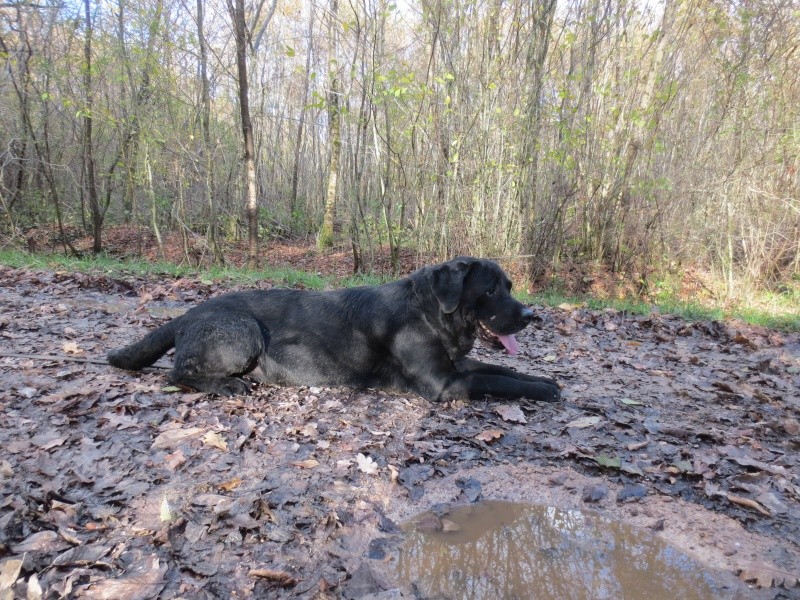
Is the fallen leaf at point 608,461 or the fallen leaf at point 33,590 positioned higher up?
the fallen leaf at point 608,461

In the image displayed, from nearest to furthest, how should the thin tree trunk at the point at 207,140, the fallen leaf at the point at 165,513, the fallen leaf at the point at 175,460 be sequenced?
the fallen leaf at the point at 165,513, the fallen leaf at the point at 175,460, the thin tree trunk at the point at 207,140

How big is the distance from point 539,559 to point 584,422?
68.5 inches

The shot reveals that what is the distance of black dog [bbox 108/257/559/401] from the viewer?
14.7 feet

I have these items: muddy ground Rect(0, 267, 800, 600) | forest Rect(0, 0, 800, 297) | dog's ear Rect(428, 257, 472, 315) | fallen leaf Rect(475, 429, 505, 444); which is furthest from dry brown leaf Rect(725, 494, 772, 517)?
forest Rect(0, 0, 800, 297)

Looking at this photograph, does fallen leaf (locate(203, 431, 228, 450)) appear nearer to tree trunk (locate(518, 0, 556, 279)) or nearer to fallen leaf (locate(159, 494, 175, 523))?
fallen leaf (locate(159, 494, 175, 523))

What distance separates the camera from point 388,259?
13.4m

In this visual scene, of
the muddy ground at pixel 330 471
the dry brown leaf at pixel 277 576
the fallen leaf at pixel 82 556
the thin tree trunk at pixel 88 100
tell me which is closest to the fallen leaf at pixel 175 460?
the muddy ground at pixel 330 471

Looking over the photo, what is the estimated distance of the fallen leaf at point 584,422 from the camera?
4019 millimetres

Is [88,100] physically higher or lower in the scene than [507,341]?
higher

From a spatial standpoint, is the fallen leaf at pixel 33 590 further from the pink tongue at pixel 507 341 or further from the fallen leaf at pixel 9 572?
the pink tongue at pixel 507 341

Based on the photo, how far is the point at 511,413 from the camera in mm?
4195

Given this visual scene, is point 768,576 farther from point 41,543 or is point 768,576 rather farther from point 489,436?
point 41,543

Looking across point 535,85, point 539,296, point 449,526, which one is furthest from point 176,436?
point 535,85

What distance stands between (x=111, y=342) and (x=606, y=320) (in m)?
6.64
